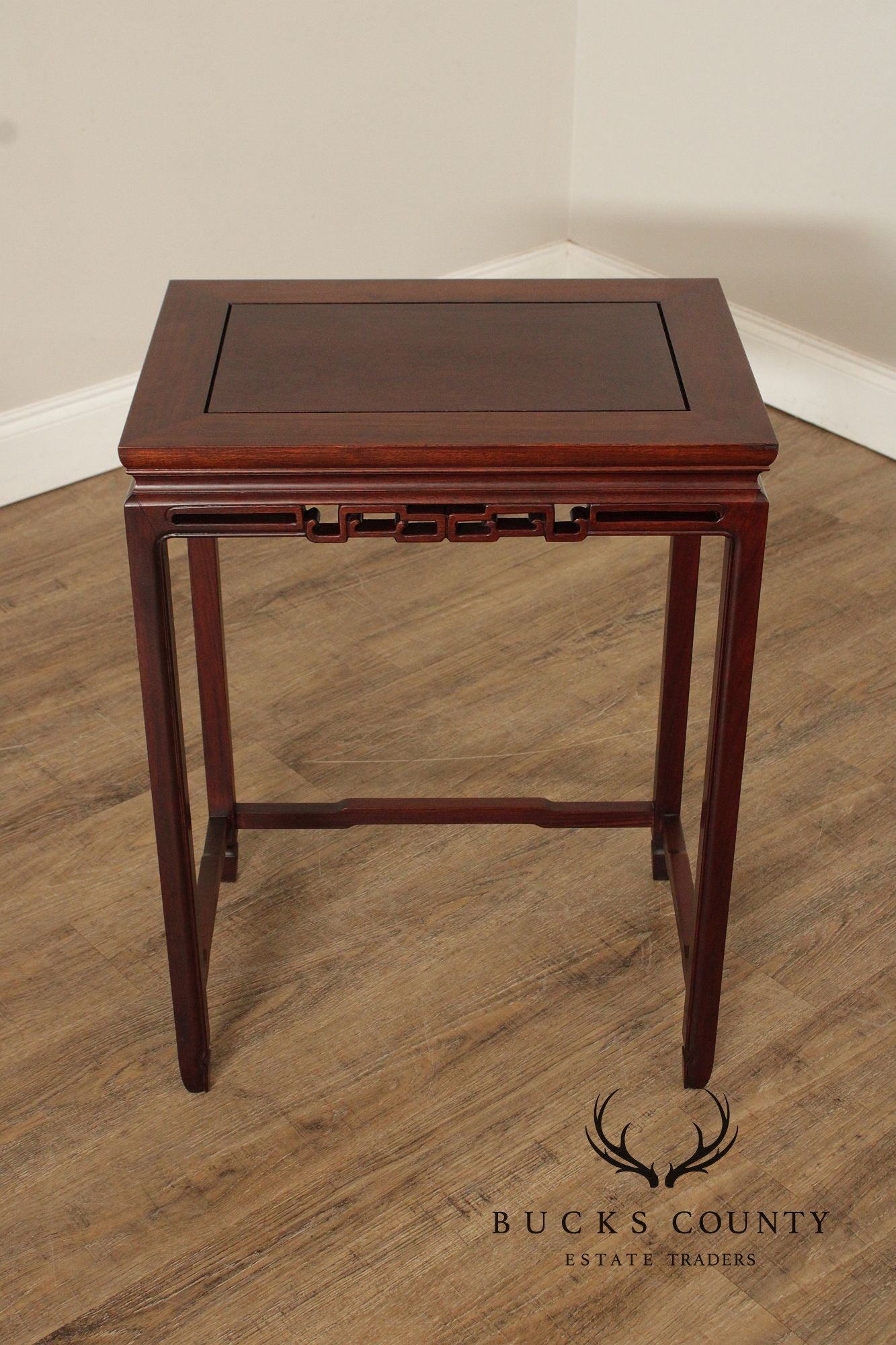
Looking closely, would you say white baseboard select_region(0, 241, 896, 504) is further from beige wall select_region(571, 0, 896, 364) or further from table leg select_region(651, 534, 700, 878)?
table leg select_region(651, 534, 700, 878)

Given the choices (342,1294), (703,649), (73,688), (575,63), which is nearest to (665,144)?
(575,63)

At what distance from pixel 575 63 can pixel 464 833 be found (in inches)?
88.4

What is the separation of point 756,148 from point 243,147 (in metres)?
1.11

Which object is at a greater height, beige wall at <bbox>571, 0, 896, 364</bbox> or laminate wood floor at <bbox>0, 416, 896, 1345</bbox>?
beige wall at <bbox>571, 0, 896, 364</bbox>

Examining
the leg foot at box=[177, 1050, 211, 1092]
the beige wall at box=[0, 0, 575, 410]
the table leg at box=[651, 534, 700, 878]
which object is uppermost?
the beige wall at box=[0, 0, 575, 410]

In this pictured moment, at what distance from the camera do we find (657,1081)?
5.75 feet

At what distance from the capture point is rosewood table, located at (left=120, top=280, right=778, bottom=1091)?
1385 mm

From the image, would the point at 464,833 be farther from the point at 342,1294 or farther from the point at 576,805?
the point at 342,1294

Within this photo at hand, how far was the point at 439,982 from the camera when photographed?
1893 millimetres

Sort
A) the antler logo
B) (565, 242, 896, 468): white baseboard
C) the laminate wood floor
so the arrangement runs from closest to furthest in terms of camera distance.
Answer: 1. the laminate wood floor
2. the antler logo
3. (565, 242, 896, 468): white baseboard

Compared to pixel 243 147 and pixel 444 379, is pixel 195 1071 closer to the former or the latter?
pixel 444 379

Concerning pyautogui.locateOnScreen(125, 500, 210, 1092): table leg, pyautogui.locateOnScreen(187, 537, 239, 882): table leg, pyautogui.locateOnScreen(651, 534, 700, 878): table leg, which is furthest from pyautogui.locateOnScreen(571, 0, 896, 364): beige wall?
pyautogui.locateOnScreen(125, 500, 210, 1092): table leg

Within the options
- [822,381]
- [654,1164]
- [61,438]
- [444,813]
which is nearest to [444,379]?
[444,813]

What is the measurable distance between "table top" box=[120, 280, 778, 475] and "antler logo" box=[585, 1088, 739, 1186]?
791 millimetres
